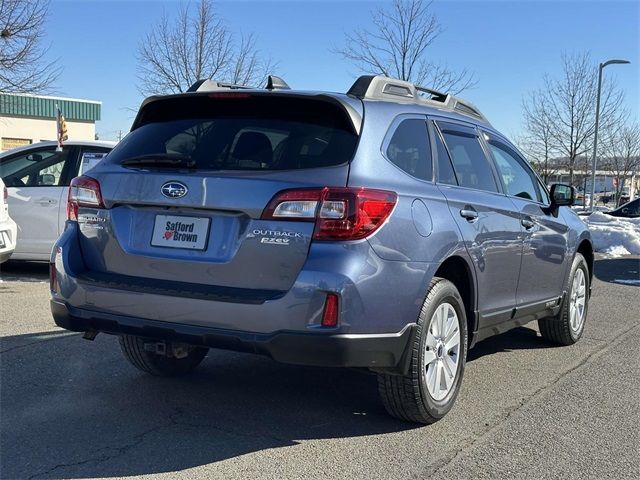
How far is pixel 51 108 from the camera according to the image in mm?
40438

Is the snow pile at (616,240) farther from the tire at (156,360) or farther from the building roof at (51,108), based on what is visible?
the building roof at (51,108)

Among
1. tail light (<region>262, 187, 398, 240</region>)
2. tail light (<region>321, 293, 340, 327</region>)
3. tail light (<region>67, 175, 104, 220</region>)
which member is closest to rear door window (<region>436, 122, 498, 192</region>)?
tail light (<region>262, 187, 398, 240</region>)

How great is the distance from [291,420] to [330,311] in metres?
1.06

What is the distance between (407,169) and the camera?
153 inches

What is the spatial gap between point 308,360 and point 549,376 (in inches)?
102

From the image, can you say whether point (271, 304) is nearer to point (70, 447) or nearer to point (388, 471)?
point (388, 471)

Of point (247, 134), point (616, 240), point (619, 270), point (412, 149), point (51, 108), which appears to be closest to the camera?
point (247, 134)

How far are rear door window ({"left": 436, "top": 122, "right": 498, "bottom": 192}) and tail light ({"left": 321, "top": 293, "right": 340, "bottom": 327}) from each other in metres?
1.58

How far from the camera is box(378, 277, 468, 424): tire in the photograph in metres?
3.75

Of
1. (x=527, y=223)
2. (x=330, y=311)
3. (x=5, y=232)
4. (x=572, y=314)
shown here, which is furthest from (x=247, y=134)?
(x=5, y=232)

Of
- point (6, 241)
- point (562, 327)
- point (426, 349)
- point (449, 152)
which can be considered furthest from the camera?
point (6, 241)

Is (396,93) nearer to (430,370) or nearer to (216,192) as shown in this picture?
(216,192)

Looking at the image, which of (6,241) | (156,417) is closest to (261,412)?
(156,417)

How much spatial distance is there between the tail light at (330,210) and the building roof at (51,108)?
109 feet
